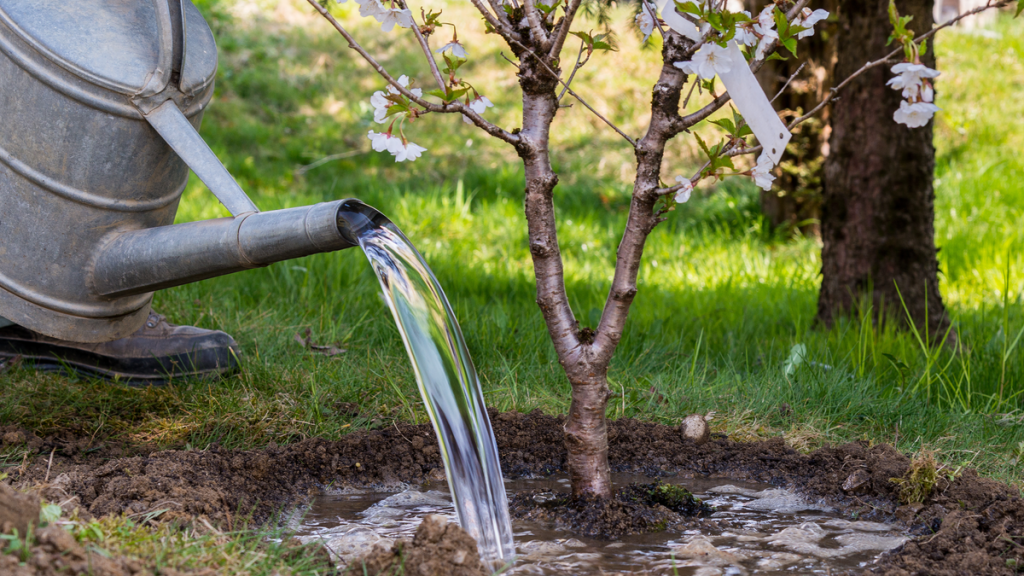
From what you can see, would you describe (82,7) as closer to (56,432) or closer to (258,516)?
(56,432)

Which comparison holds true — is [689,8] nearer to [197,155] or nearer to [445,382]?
[445,382]

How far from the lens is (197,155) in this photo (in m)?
1.85

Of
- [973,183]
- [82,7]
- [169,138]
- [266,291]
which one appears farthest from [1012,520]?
[973,183]

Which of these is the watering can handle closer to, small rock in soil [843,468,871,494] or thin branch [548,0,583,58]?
thin branch [548,0,583,58]

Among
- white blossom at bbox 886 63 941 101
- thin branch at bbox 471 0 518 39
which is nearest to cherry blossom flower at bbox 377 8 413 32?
thin branch at bbox 471 0 518 39

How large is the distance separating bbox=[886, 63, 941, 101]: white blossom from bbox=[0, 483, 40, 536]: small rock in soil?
1.54m

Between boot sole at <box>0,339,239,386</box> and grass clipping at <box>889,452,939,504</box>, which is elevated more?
boot sole at <box>0,339,239,386</box>

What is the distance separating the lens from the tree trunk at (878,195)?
3.11m

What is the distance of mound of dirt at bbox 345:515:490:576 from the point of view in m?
1.38

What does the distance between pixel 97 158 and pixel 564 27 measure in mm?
1161

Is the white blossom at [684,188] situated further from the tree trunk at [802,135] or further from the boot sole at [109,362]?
the tree trunk at [802,135]

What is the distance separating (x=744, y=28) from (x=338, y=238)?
33.9 inches

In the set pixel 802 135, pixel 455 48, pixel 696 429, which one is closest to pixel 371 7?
pixel 455 48

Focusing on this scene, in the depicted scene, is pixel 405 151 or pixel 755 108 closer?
pixel 755 108
